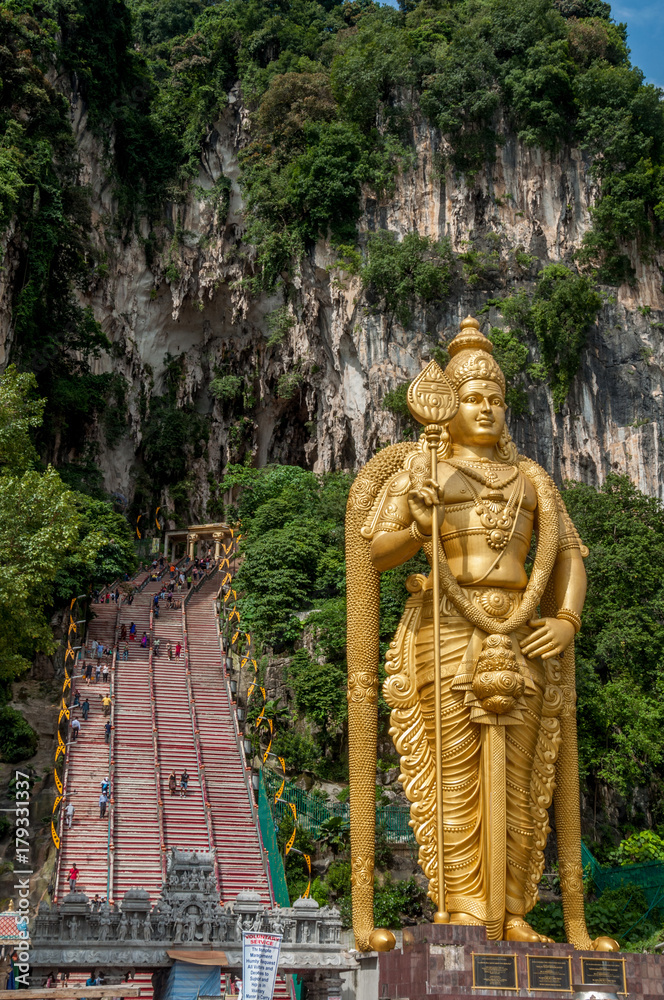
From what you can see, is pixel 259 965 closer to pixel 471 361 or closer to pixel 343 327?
pixel 471 361

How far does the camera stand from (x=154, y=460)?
30906 millimetres

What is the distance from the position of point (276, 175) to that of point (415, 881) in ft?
65.4

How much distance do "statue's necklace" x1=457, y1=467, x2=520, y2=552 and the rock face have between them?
41.7 ft

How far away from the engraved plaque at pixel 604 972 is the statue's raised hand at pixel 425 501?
10.9 feet

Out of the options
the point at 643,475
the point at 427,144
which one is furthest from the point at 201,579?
the point at 427,144

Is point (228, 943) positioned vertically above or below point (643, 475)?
below

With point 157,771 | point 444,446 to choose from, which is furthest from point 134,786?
point 444,446

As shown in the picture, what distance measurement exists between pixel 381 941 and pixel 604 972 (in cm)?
162

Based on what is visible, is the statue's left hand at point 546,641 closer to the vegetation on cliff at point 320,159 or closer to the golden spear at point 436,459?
the golden spear at point 436,459

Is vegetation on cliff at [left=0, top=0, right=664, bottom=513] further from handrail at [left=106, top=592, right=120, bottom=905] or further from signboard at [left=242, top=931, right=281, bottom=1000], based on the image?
signboard at [left=242, top=931, right=281, bottom=1000]

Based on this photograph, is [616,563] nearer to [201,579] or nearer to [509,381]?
[509,381]

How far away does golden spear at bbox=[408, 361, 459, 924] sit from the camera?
761 centimetres

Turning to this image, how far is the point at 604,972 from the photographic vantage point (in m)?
6.89

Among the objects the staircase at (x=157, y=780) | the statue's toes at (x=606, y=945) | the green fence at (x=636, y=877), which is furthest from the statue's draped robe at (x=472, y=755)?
the staircase at (x=157, y=780)
